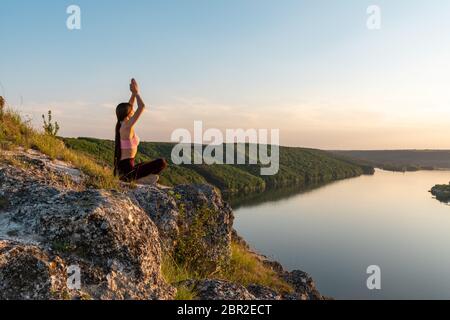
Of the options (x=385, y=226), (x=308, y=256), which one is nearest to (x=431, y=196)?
(x=385, y=226)

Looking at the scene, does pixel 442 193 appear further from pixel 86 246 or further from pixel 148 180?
pixel 86 246

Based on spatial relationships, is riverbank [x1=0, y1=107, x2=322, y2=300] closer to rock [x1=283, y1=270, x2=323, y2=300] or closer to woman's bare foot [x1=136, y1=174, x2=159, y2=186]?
woman's bare foot [x1=136, y1=174, x2=159, y2=186]

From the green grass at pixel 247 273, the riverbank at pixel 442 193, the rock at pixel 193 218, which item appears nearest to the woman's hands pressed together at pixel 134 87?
the rock at pixel 193 218

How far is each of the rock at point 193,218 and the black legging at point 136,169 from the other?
2.89 feet

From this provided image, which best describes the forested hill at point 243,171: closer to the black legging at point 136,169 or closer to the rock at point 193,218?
the rock at point 193,218

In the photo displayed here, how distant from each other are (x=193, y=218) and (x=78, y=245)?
6127 millimetres

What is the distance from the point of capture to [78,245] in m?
5.14

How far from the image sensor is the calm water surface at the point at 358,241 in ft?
119

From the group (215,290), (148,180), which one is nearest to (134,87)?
(148,180)

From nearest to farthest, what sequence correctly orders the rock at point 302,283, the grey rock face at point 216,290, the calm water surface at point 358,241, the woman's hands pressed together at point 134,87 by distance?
the grey rock face at point 216,290, the woman's hands pressed together at point 134,87, the rock at point 302,283, the calm water surface at point 358,241

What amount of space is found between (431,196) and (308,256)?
6414cm

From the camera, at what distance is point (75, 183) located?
9156 mm

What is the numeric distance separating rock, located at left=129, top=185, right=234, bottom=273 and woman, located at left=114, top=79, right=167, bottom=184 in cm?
94
